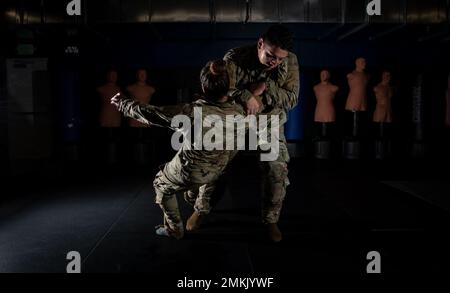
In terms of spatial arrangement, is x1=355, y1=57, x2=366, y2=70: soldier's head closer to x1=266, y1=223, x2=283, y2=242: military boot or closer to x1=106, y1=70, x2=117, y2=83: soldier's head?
x1=106, y1=70, x2=117, y2=83: soldier's head

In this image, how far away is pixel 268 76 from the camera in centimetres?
285

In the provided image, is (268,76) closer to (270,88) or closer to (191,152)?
(270,88)

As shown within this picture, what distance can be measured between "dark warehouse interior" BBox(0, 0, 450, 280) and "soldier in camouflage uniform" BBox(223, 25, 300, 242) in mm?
294

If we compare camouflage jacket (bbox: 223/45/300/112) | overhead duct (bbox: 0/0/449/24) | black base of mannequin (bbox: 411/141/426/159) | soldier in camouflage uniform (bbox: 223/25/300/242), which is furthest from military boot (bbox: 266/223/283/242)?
black base of mannequin (bbox: 411/141/426/159)

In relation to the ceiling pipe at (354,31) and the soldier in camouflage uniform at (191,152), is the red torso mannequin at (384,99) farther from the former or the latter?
the soldier in camouflage uniform at (191,152)

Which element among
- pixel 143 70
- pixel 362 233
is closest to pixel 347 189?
pixel 362 233

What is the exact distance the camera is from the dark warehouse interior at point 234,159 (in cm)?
265

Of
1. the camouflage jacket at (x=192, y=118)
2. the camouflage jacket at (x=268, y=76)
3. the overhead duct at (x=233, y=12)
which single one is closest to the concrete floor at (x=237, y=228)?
the camouflage jacket at (x=192, y=118)

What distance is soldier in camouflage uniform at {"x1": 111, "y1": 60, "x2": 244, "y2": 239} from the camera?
255 cm

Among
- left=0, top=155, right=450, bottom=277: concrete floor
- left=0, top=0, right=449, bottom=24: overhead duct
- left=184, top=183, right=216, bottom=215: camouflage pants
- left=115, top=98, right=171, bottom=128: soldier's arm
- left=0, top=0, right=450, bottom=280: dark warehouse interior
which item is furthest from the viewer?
left=0, top=0, right=449, bottom=24: overhead duct

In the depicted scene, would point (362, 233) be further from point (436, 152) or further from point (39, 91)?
point (39, 91)

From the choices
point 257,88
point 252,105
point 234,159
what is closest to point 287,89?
point 257,88

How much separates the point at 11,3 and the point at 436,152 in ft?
22.1

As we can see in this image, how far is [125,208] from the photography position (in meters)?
Answer: 3.78
